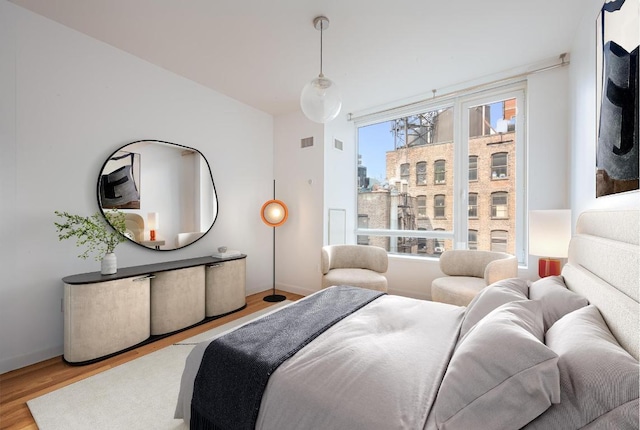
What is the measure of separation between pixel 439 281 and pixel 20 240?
3.61 metres

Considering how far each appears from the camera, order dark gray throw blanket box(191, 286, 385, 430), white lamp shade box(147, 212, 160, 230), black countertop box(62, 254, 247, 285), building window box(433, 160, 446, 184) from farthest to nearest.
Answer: building window box(433, 160, 446, 184), white lamp shade box(147, 212, 160, 230), black countertop box(62, 254, 247, 285), dark gray throw blanket box(191, 286, 385, 430)

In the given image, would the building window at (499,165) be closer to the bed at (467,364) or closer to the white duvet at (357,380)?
the bed at (467,364)

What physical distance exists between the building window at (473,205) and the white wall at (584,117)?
3.11 ft

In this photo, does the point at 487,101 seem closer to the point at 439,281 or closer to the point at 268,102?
the point at 439,281

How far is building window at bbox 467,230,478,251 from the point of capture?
3.49m

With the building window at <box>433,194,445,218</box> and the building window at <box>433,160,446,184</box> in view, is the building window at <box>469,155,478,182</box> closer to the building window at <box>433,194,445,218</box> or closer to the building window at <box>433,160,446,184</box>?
the building window at <box>433,160,446,184</box>

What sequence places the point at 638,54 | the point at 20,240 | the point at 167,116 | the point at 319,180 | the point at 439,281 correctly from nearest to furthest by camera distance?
the point at 638,54 < the point at 20,240 < the point at 439,281 < the point at 167,116 < the point at 319,180

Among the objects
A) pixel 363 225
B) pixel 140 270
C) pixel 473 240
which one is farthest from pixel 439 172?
pixel 140 270

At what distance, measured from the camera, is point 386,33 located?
2.43 metres

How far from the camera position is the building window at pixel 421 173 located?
3854 mm

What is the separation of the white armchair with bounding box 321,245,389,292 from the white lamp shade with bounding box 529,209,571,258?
1413 mm

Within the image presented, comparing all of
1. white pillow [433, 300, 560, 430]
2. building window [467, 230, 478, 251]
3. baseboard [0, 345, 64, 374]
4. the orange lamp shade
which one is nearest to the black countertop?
baseboard [0, 345, 64, 374]

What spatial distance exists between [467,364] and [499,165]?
10.3 feet

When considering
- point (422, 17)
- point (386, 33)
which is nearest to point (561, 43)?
point (422, 17)
